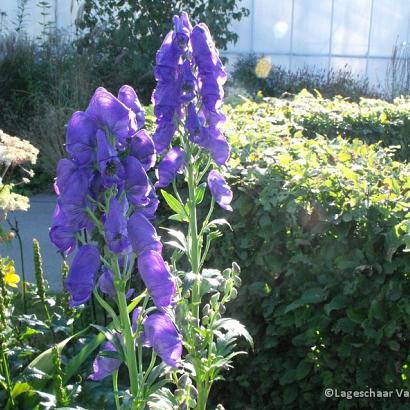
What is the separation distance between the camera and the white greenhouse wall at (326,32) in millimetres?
15320

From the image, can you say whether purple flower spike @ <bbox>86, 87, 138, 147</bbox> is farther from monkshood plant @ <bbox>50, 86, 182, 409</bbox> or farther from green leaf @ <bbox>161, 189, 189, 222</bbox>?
green leaf @ <bbox>161, 189, 189, 222</bbox>

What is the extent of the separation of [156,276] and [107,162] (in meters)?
0.35

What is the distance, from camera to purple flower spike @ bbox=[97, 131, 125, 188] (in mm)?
1814

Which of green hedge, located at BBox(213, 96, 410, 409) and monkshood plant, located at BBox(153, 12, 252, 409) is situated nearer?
monkshood plant, located at BBox(153, 12, 252, 409)

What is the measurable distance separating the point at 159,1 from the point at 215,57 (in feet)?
30.0

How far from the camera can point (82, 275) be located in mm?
1908

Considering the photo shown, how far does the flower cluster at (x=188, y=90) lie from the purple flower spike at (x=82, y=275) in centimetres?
83

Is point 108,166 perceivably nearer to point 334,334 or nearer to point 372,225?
point 372,225

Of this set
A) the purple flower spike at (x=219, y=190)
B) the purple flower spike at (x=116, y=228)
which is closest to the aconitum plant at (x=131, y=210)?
A: the purple flower spike at (x=116, y=228)

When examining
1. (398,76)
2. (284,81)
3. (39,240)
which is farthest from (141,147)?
(398,76)

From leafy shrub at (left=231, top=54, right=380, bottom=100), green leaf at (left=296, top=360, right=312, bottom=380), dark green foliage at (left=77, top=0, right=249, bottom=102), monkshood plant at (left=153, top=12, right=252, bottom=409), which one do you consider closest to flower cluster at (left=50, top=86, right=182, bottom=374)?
monkshood plant at (left=153, top=12, right=252, bottom=409)

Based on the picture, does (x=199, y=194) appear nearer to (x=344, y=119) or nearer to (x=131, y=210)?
(x=131, y=210)

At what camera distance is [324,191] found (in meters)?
3.31

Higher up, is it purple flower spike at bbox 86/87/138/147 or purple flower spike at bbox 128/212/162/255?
purple flower spike at bbox 86/87/138/147
